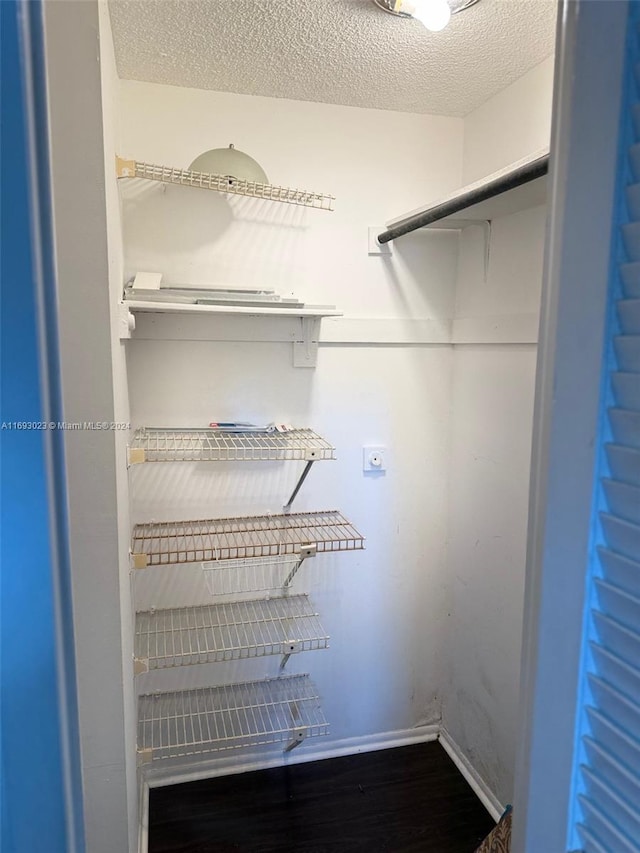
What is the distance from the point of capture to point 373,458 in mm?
2104

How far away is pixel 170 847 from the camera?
5.74 feet

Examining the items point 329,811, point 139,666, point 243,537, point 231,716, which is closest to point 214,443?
point 243,537

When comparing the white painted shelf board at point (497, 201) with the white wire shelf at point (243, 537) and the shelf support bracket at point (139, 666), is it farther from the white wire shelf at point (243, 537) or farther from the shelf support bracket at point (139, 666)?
the shelf support bracket at point (139, 666)

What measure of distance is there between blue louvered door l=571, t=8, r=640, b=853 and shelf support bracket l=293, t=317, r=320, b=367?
4.77ft

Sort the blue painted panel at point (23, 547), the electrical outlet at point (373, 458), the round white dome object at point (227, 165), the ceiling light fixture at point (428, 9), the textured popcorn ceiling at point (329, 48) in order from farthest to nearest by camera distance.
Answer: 1. the electrical outlet at point (373, 458)
2. the round white dome object at point (227, 165)
3. the textured popcorn ceiling at point (329, 48)
4. the ceiling light fixture at point (428, 9)
5. the blue painted panel at point (23, 547)

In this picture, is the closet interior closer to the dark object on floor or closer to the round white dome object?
the round white dome object

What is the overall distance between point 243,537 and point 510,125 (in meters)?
1.56

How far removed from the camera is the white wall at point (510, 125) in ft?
5.36

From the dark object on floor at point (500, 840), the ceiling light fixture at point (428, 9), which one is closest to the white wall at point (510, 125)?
the ceiling light fixture at point (428, 9)

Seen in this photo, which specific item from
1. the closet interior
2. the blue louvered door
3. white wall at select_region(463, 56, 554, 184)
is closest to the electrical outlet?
the closet interior

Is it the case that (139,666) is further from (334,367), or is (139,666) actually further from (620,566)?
(620,566)

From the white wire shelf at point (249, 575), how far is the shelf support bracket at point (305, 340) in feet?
2.26

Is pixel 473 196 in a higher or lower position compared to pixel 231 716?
higher

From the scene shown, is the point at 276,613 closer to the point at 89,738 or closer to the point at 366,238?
the point at 89,738
